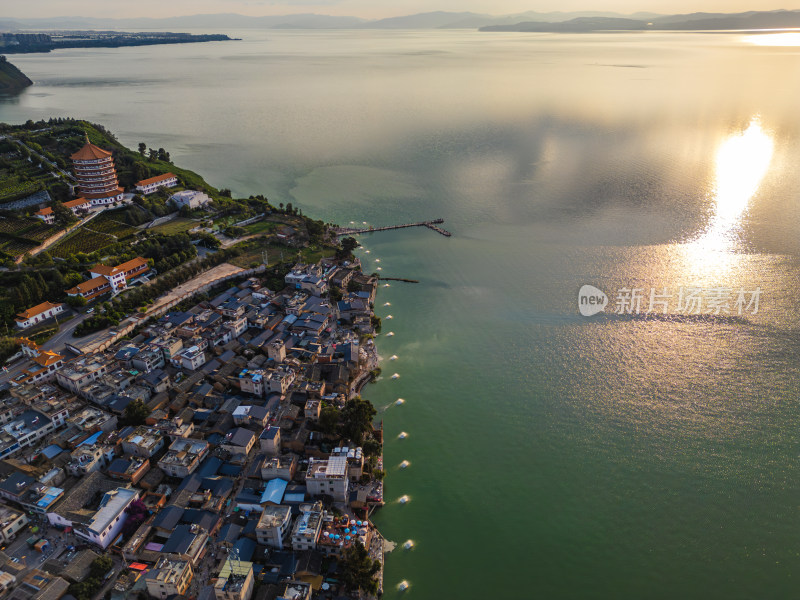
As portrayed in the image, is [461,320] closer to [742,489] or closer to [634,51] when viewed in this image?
[742,489]

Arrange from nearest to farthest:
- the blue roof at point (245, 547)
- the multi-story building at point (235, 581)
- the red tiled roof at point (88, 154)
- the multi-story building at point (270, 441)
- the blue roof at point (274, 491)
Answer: the multi-story building at point (235, 581) → the blue roof at point (245, 547) → the blue roof at point (274, 491) → the multi-story building at point (270, 441) → the red tiled roof at point (88, 154)

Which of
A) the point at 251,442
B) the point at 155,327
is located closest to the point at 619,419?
the point at 251,442

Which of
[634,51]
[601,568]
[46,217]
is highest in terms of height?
[634,51]

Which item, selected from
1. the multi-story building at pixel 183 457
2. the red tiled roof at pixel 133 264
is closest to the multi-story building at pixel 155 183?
the red tiled roof at pixel 133 264

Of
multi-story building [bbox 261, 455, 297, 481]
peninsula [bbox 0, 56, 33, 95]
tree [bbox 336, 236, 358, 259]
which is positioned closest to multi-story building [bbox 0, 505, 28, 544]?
multi-story building [bbox 261, 455, 297, 481]

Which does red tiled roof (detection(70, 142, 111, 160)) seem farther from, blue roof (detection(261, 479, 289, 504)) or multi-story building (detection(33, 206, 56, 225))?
blue roof (detection(261, 479, 289, 504))

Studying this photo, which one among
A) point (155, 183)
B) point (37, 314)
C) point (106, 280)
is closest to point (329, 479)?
point (37, 314)

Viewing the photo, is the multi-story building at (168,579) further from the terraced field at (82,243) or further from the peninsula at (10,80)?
the peninsula at (10,80)

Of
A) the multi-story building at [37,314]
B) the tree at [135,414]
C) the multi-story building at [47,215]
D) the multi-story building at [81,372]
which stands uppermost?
the multi-story building at [47,215]
